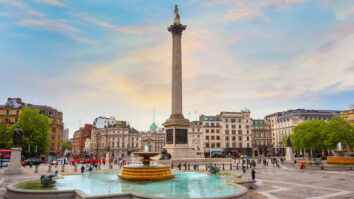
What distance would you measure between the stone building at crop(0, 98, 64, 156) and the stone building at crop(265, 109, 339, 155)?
3418 inches

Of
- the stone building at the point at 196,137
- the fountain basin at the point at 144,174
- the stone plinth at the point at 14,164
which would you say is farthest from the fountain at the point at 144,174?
the stone building at the point at 196,137

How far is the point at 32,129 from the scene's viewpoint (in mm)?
59750

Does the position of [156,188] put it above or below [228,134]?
below

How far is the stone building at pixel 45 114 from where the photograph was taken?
257 feet

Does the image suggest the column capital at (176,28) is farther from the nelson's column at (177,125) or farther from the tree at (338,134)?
the tree at (338,134)

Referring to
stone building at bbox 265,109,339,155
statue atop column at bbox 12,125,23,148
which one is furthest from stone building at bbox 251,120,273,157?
statue atop column at bbox 12,125,23,148

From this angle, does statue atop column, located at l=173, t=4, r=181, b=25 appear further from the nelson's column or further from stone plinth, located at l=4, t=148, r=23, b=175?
stone plinth, located at l=4, t=148, r=23, b=175

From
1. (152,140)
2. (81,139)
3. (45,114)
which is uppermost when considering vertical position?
(45,114)

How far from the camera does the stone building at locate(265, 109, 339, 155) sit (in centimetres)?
9662

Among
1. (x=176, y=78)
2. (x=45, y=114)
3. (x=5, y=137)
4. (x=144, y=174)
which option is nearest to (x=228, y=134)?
(x=176, y=78)

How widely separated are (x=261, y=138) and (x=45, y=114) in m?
85.3

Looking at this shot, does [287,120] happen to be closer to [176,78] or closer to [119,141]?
[176,78]

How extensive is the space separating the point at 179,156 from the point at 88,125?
143 meters

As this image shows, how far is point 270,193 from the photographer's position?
16766mm
